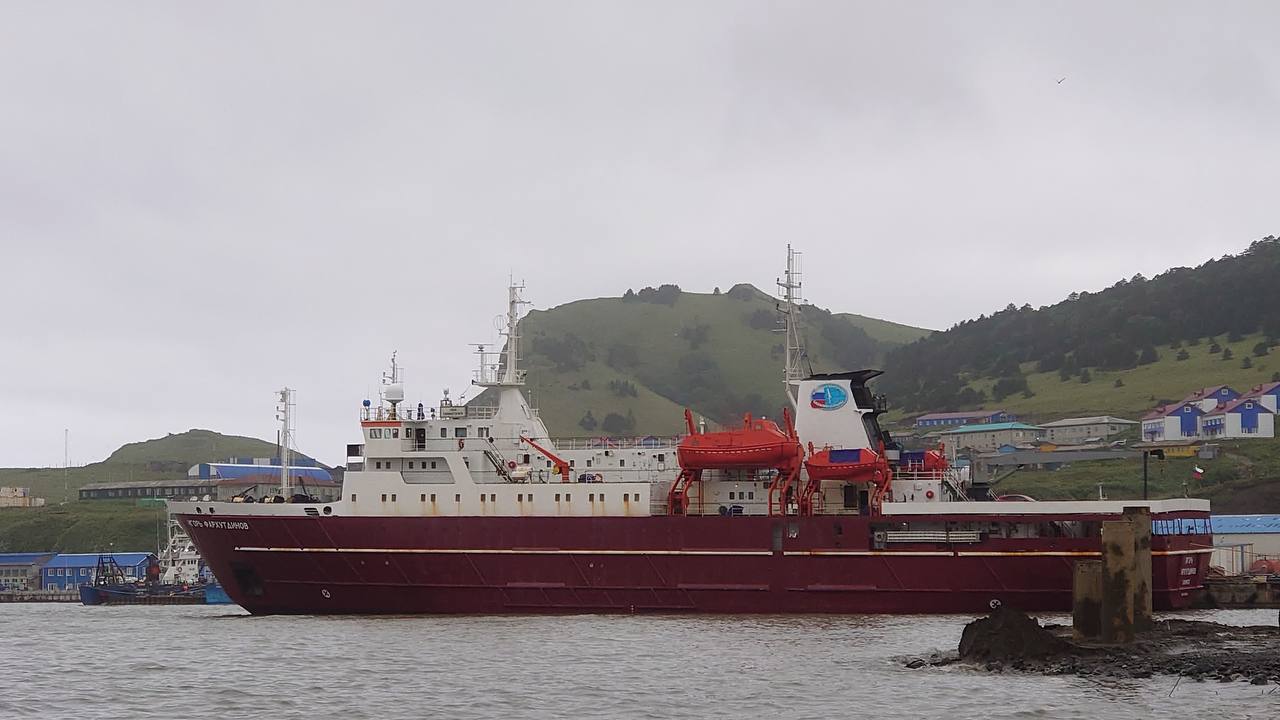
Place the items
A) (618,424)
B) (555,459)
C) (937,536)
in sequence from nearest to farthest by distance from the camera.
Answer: (937,536)
(555,459)
(618,424)

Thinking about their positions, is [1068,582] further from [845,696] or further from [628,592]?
[845,696]

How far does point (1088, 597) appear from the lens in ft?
87.2

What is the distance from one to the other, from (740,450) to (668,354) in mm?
107224

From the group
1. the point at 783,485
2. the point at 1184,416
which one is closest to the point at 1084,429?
the point at 1184,416

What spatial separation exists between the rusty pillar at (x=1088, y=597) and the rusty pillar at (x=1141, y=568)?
663 millimetres

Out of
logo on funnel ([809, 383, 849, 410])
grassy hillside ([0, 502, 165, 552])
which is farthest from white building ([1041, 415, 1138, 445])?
logo on funnel ([809, 383, 849, 410])

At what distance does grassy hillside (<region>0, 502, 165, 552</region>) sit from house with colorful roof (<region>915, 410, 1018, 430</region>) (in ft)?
180

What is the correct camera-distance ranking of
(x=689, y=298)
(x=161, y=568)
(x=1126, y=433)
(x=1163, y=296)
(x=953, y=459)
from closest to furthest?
(x=953, y=459), (x=161, y=568), (x=1126, y=433), (x=1163, y=296), (x=689, y=298)

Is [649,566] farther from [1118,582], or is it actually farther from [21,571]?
[21,571]

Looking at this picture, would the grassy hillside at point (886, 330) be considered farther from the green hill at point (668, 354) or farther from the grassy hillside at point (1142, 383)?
the grassy hillside at point (1142, 383)

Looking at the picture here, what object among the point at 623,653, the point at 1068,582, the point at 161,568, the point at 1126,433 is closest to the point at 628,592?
the point at 623,653

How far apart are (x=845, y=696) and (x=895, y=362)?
11684 centimetres

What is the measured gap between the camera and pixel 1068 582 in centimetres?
3431

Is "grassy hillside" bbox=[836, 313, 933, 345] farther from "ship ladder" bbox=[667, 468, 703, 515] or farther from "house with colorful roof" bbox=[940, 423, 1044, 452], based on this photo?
"ship ladder" bbox=[667, 468, 703, 515]
